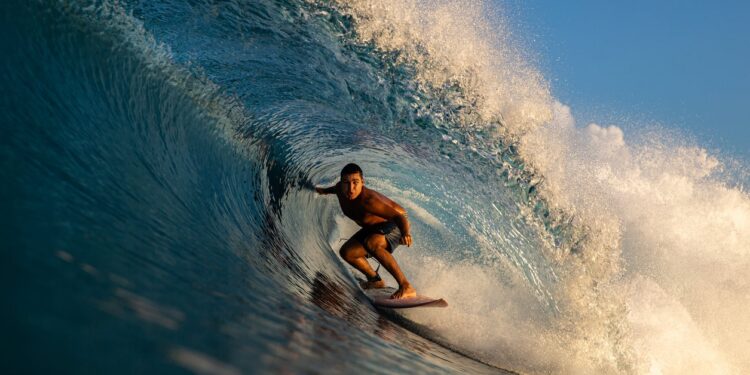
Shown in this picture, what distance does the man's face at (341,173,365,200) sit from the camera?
4840mm

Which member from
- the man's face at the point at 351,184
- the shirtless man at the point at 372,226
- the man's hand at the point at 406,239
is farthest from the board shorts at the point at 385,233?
the man's face at the point at 351,184

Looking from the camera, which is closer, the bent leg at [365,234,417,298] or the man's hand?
the man's hand

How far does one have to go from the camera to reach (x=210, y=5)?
6633mm

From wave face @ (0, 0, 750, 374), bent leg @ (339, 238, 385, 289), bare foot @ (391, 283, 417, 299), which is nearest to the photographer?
wave face @ (0, 0, 750, 374)

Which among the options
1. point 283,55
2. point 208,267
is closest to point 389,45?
point 283,55

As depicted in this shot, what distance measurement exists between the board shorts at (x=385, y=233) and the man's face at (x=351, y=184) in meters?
0.38

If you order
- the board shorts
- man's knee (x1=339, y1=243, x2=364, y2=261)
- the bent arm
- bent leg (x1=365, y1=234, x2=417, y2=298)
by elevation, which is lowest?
man's knee (x1=339, y1=243, x2=364, y2=261)

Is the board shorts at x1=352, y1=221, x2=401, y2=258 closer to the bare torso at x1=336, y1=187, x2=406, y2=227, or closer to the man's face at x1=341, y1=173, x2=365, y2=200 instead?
the bare torso at x1=336, y1=187, x2=406, y2=227

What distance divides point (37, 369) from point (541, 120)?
7322 millimetres

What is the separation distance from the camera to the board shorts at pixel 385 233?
200 inches

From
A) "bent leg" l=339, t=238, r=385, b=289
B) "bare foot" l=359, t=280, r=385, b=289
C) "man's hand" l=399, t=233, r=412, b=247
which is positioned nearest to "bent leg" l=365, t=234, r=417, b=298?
"bent leg" l=339, t=238, r=385, b=289

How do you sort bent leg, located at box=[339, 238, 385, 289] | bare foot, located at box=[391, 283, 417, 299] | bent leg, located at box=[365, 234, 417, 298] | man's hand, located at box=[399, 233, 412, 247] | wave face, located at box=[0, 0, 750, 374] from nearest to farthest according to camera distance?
wave face, located at box=[0, 0, 750, 374]
man's hand, located at box=[399, 233, 412, 247]
bare foot, located at box=[391, 283, 417, 299]
bent leg, located at box=[365, 234, 417, 298]
bent leg, located at box=[339, 238, 385, 289]

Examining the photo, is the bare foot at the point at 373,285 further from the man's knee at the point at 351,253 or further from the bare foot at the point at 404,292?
the bare foot at the point at 404,292

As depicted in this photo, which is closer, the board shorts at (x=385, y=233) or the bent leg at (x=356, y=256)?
the board shorts at (x=385, y=233)
